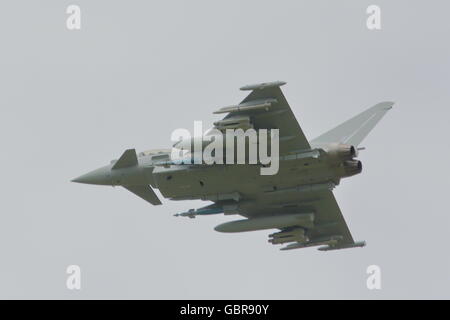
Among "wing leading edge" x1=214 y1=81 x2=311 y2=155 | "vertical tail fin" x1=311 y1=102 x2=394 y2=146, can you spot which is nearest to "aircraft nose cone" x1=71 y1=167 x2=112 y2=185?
"wing leading edge" x1=214 y1=81 x2=311 y2=155

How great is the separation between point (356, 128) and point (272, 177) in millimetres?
4605

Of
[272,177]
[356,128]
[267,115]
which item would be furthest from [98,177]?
[356,128]

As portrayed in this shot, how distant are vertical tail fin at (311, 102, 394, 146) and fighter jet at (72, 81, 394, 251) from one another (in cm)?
4

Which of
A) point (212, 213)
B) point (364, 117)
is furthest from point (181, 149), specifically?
point (364, 117)

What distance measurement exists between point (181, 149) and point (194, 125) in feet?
4.30

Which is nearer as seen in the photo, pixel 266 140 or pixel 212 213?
pixel 266 140

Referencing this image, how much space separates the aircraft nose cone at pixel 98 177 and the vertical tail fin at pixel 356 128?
9.08 metres

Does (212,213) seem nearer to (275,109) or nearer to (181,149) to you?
(181,149)

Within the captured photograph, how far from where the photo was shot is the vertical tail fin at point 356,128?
50.4 m

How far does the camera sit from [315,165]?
157ft

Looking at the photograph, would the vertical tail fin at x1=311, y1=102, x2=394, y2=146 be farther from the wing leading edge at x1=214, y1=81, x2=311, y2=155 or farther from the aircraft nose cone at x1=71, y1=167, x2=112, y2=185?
the aircraft nose cone at x1=71, y1=167, x2=112, y2=185

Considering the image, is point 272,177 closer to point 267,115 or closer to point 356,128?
point 267,115

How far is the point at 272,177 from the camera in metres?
49.0

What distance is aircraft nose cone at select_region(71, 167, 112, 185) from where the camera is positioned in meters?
51.5
